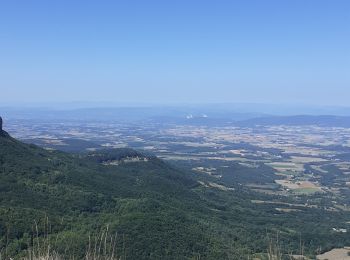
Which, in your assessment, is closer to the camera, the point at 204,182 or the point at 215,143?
the point at 204,182

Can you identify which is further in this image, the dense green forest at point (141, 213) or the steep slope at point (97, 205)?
the dense green forest at point (141, 213)

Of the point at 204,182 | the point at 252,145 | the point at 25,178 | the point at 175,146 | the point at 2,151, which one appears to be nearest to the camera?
the point at 25,178

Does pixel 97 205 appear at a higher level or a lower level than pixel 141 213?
lower

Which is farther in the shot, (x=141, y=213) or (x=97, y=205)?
(x=97, y=205)

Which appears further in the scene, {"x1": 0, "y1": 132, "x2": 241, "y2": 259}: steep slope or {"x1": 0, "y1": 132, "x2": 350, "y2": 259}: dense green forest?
{"x1": 0, "y1": 132, "x2": 350, "y2": 259}: dense green forest

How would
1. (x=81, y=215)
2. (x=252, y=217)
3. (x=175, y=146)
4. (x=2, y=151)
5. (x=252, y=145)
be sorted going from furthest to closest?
(x=252, y=145) → (x=175, y=146) → (x=252, y=217) → (x=2, y=151) → (x=81, y=215)

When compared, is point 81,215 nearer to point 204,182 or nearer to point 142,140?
point 204,182

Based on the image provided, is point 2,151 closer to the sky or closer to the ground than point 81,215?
closer to the sky

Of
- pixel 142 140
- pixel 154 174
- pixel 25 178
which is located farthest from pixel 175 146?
pixel 25 178
